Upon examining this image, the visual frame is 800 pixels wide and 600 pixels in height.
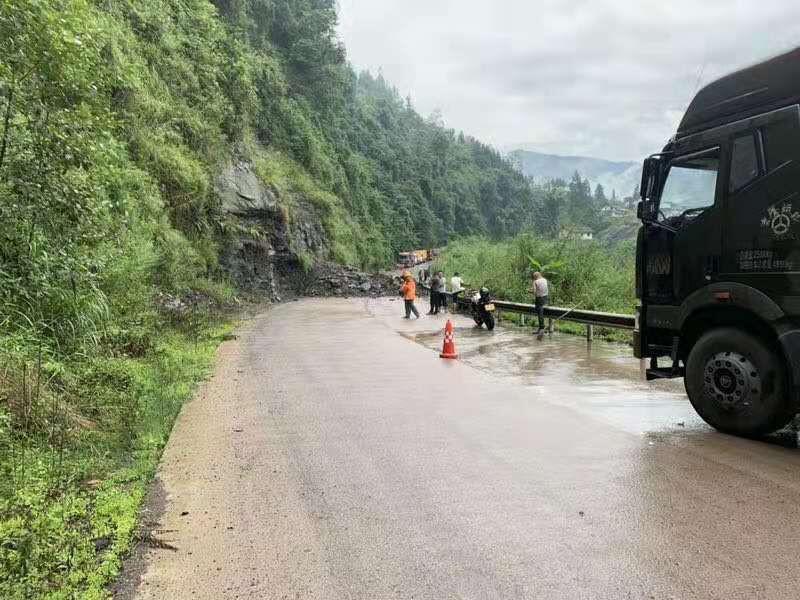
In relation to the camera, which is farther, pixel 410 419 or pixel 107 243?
pixel 107 243

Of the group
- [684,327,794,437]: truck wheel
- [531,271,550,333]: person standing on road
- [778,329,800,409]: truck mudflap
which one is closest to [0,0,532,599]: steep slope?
[684,327,794,437]: truck wheel

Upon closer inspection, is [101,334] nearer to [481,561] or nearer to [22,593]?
[22,593]

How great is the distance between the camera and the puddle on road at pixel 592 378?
7.23m

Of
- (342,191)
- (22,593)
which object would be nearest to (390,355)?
(22,593)

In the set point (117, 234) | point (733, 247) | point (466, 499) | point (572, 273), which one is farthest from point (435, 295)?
point (466, 499)

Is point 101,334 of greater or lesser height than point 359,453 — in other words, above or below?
above

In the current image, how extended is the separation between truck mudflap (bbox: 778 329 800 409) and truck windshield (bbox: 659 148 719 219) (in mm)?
1559

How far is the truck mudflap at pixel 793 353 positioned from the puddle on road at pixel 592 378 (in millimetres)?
808

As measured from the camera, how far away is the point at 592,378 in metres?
10.2

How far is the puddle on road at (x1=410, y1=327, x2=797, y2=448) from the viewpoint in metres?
7.23

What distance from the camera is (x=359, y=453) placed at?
19.9 ft

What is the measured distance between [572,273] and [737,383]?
15.6m

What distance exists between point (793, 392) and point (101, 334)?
8.66 m

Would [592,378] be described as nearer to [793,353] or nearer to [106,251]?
[793,353]
